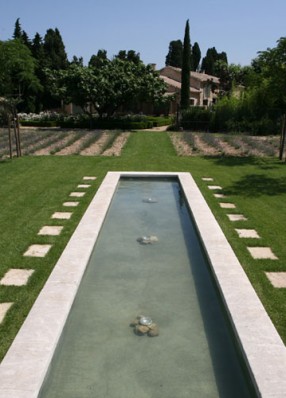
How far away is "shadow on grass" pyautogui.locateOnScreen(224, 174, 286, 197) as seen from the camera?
1018cm

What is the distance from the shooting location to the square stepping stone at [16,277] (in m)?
4.97

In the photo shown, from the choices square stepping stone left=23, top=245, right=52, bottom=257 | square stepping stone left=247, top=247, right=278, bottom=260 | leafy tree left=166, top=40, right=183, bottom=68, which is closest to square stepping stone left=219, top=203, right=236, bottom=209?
square stepping stone left=247, top=247, right=278, bottom=260

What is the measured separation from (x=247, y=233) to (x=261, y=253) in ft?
3.09

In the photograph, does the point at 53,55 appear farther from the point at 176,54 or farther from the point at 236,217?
the point at 236,217

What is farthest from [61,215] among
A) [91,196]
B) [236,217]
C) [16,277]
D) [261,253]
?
[261,253]

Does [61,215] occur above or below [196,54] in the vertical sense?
below

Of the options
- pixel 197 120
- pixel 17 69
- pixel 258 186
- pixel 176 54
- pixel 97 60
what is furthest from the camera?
pixel 176 54

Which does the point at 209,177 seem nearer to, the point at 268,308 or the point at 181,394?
the point at 268,308

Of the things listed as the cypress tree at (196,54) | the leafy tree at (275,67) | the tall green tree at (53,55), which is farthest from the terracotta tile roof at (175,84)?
the leafy tree at (275,67)

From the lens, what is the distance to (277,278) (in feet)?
17.1

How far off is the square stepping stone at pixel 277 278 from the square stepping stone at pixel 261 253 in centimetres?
55

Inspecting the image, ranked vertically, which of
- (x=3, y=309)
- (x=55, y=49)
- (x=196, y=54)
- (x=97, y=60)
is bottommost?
(x=3, y=309)

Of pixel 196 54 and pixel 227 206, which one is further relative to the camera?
pixel 196 54

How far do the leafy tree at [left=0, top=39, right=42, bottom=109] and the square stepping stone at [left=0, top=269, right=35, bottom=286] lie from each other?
27.9 meters
